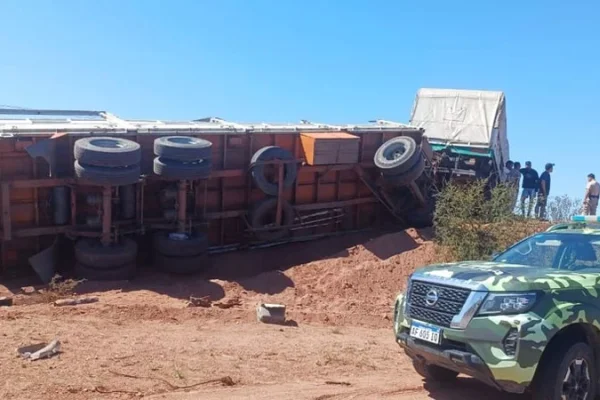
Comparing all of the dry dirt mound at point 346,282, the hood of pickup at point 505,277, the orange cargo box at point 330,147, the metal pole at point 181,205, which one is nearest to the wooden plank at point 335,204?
the orange cargo box at point 330,147

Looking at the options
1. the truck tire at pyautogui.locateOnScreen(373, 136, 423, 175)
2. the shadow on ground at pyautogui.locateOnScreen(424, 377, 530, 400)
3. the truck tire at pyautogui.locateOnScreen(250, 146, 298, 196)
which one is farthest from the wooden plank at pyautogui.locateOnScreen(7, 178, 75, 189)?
the shadow on ground at pyautogui.locateOnScreen(424, 377, 530, 400)

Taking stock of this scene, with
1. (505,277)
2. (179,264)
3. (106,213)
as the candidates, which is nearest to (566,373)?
(505,277)

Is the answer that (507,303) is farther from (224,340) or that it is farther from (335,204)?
(335,204)

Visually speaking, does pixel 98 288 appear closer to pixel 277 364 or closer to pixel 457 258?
pixel 277 364

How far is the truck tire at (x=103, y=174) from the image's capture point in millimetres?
11602

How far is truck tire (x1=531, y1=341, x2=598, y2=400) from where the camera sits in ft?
19.3

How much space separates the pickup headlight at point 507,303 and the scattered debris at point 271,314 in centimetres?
446

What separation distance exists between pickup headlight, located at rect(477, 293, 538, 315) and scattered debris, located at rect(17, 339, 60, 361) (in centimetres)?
426

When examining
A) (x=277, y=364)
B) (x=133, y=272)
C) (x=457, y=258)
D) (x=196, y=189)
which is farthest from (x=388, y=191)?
(x=277, y=364)

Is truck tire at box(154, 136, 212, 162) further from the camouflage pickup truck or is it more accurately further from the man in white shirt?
the man in white shirt

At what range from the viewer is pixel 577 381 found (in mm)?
6129

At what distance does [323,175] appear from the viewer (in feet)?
53.3

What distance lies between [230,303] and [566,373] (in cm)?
597

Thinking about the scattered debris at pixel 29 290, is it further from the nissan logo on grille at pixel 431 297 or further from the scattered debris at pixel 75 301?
the nissan logo on grille at pixel 431 297
